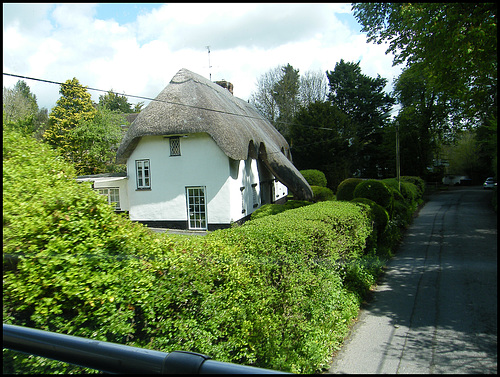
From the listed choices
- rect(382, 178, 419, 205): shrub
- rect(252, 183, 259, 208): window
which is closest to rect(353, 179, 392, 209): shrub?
rect(382, 178, 419, 205): shrub

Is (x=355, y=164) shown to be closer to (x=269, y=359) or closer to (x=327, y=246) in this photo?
(x=327, y=246)

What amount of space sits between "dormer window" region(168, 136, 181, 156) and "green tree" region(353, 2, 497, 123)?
9292 millimetres

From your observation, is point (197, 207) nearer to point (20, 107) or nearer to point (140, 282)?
point (20, 107)

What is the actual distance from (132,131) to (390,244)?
38.0 ft

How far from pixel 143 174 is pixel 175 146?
2.19 metres

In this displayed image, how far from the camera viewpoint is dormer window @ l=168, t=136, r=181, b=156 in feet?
51.4

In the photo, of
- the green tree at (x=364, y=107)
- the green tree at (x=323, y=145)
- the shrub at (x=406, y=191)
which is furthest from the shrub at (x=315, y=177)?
the shrub at (x=406, y=191)

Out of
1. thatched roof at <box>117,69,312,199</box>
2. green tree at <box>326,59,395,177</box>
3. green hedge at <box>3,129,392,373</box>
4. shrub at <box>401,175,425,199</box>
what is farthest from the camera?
shrub at <box>401,175,425,199</box>

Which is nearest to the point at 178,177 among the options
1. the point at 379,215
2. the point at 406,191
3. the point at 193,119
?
the point at 193,119

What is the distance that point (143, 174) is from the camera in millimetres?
16484

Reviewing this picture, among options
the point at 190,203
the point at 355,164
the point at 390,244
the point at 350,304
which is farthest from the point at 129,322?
the point at 355,164

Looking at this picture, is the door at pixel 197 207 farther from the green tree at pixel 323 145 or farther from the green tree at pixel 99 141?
the green tree at pixel 323 145

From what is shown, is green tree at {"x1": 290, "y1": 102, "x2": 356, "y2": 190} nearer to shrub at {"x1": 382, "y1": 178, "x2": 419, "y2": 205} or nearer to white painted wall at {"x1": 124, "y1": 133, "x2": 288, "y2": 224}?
shrub at {"x1": 382, "y1": 178, "x2": 419, "y2": 205}

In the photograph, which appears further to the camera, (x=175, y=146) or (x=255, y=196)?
(x=255, y=196)
